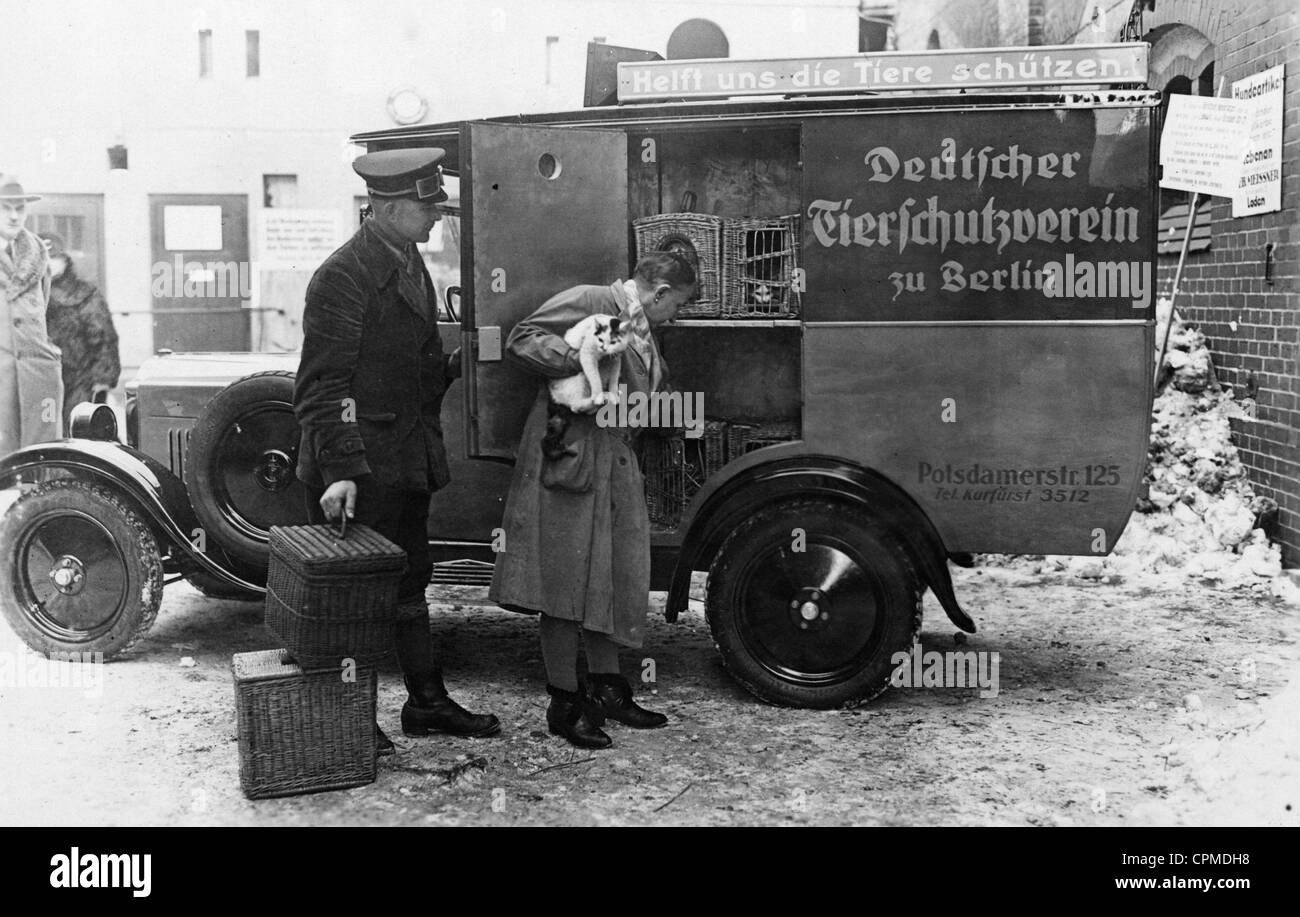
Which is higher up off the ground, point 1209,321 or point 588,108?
point 588,108

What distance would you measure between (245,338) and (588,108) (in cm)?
1123

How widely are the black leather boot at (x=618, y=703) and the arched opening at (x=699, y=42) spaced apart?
3.64 m

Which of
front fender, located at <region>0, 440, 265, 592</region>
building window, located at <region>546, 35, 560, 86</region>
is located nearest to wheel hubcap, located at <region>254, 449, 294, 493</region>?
front fender, located at <region>0, 440, 265, 592</region>

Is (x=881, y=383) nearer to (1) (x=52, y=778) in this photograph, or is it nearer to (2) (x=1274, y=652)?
(2) (x=1274, y=652)

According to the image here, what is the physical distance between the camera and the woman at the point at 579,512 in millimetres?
4672

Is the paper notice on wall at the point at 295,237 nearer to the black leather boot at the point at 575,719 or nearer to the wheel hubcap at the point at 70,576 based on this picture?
the wheel hubcap at the point at 70,576

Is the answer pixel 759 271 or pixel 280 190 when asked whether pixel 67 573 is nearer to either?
pixel 759 271

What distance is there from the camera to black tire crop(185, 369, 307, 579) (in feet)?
18.5

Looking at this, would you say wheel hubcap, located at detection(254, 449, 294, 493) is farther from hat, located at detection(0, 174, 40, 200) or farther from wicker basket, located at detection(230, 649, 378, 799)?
hat, located at detection(0, 174, 40, 200)

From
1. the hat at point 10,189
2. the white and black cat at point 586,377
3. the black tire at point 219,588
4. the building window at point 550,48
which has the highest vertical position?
the building window at point 550,48

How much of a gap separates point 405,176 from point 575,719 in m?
2.20

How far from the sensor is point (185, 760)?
459 centimetres

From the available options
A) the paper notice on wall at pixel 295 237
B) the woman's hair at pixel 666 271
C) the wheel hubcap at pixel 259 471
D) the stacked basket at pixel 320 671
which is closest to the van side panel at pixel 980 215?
the woman's hair at pixel 666 271
